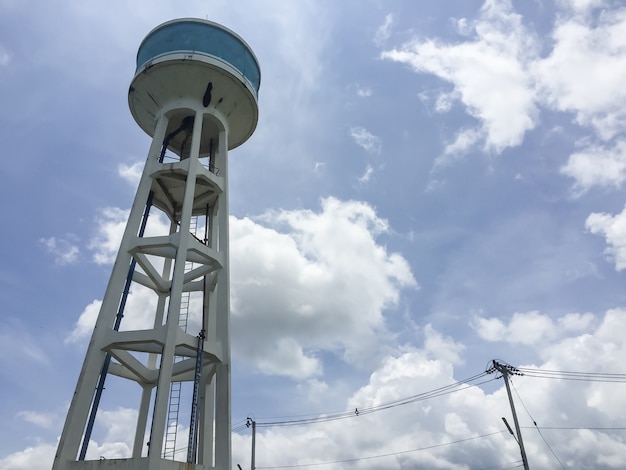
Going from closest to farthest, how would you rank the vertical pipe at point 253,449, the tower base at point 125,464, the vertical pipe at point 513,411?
the tower base at point 125,464 → the vertical pipe at point 513,411 → the vertical pipe at point 253,449

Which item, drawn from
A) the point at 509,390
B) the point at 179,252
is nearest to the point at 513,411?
the point at 509,390

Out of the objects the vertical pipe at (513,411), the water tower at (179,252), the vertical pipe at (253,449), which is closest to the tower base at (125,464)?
the water tower at (179,252)

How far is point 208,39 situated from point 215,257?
8380mm

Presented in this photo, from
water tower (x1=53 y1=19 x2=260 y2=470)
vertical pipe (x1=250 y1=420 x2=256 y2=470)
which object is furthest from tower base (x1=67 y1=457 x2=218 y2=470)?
vertical pipe (x1=250 y1=420 x2=256 y2=470)

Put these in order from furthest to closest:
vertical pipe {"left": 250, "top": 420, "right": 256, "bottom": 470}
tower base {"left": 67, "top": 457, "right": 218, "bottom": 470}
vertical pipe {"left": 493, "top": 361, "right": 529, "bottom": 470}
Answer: vertical pipe {"left": 250, "top": 420, "right": 256, "bottom": 470}
vertical pipe {"left": 493, "top": 361, "right": 529, "bottom": 470}
tower base {"left": 67, "top": 457, "right": 218, "bottom": 470}

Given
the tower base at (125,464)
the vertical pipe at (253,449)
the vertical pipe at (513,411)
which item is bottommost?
the tower base at (125,464)

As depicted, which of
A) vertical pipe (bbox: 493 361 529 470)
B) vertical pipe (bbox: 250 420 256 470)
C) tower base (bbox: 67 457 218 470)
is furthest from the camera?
vertical pipe (bbox: 250 420 256 470)

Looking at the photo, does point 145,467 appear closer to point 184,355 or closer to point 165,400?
point 165,400

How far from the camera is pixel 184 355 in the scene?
15227 millimetres

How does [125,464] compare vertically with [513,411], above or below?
below

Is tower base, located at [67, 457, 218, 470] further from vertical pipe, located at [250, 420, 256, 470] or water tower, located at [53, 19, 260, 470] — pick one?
vertical pipe, located at [250, 420, 256, 470]

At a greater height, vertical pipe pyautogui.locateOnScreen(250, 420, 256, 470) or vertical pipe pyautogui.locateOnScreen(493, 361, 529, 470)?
vertical pipe pyautogui.locateOnScreen(250, 420, 256, 470)

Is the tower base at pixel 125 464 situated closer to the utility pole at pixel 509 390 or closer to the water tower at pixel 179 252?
the water tower at pixel 179 252

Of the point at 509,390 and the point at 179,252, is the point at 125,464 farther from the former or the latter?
the point at 509,390
